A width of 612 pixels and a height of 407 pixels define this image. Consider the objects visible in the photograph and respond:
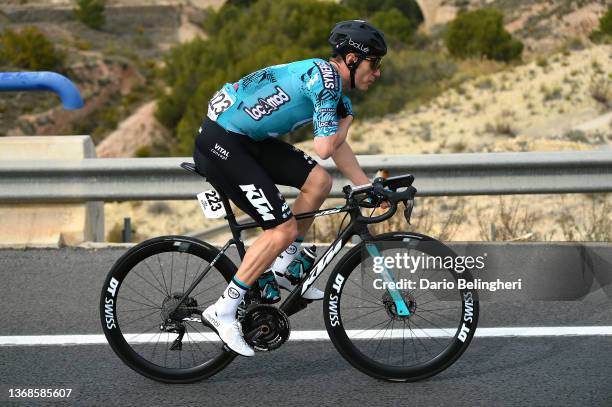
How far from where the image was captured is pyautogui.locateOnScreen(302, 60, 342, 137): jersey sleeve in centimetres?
472

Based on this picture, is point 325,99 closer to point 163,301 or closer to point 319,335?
point 163,301

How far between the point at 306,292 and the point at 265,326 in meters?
0.27

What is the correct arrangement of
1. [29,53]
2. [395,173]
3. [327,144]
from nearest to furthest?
[327,144] → [395,173] → [29,53]

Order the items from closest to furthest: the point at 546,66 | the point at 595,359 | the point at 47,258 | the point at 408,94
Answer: the point at 595,359
the point at 47,258
the point at 546,66
the point at 408,94

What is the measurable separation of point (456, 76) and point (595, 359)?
115 ft

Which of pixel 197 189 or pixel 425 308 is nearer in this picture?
A: pixel 425 308

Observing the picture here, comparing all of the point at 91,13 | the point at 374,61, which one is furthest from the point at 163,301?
the point at 91,13

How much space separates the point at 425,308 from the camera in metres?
5.24

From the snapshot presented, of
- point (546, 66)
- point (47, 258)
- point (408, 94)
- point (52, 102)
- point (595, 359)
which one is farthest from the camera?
point (52, 102)

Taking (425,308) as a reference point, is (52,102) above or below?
below

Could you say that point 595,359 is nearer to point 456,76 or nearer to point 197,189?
point 197,189

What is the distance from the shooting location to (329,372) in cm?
534

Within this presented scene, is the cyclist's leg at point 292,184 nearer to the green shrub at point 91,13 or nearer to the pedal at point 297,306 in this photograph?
the pedal at point 297,306

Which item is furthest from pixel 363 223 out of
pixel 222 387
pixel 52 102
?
pixel 52 102
